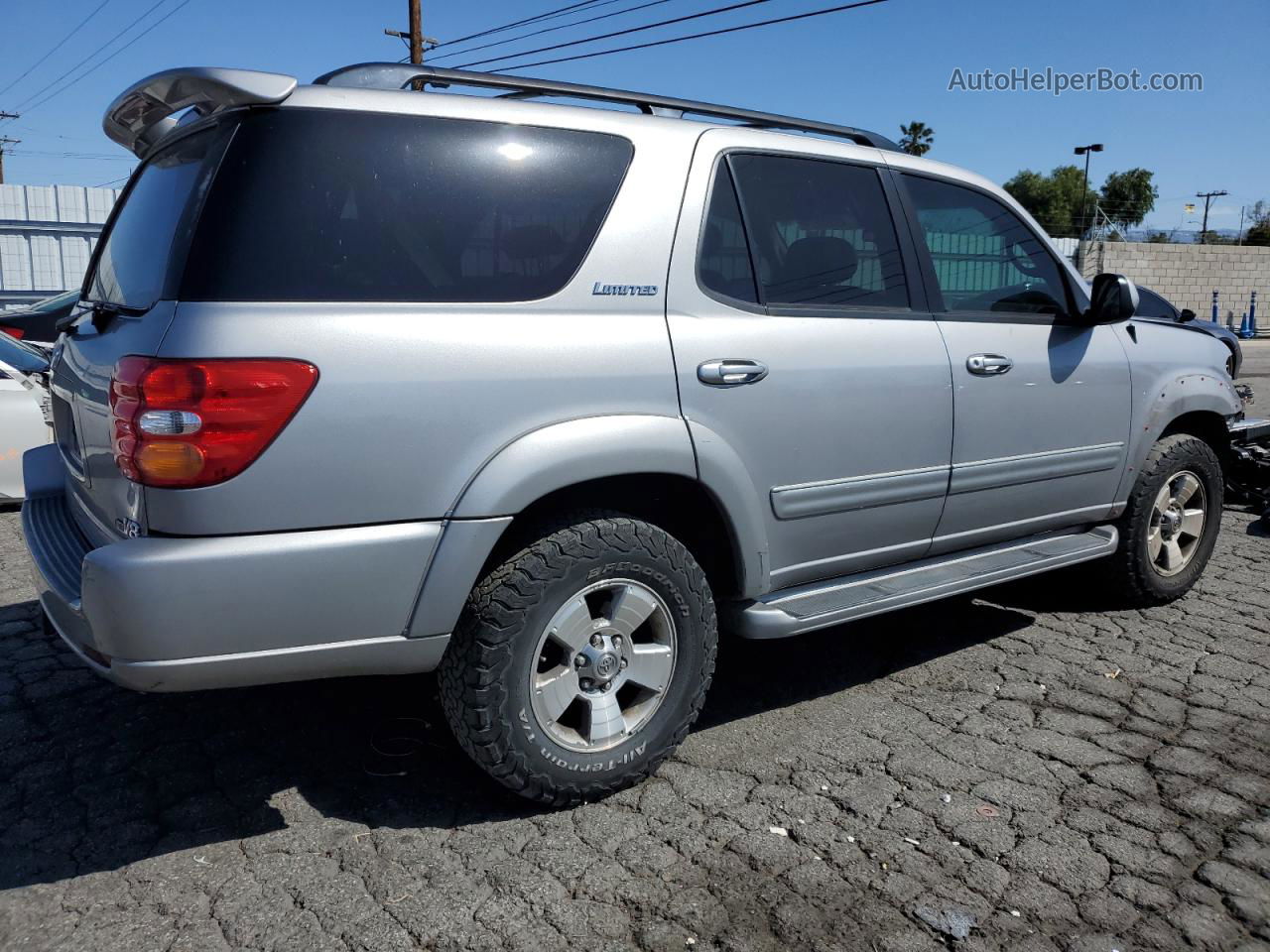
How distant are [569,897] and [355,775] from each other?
36.9 inches

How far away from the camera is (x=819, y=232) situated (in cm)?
365

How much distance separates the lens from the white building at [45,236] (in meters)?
20.4

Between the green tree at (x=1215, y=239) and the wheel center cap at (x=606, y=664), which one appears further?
the green tree at (x=1215, y=239)

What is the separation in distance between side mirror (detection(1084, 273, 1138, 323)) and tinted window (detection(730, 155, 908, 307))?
42.2 inches

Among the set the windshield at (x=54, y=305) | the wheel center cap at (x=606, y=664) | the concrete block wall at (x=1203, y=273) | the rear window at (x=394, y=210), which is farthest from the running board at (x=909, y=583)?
the concrete block wall at (x=1203, y=273)

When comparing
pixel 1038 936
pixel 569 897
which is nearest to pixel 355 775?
pixel 569 897

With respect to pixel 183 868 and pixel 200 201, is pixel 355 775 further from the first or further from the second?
pixel 200 201

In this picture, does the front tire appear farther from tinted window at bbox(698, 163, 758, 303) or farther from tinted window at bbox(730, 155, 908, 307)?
tinted window at bbox(730, 155, 908, 307)

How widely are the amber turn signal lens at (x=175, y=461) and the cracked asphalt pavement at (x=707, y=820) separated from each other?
1.06 metres

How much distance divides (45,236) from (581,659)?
2150cm

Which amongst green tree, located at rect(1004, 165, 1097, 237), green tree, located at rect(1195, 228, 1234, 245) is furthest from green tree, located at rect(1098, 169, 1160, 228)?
green tree, located at rect(1195, 228, 1234, 245)

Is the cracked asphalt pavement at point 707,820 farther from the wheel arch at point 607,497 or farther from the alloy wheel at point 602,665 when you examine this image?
the wheel arch at point 607,497

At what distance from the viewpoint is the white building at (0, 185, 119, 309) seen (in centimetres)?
2041

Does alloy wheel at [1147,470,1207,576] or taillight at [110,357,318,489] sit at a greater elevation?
taillight at [110,357,318,489]
